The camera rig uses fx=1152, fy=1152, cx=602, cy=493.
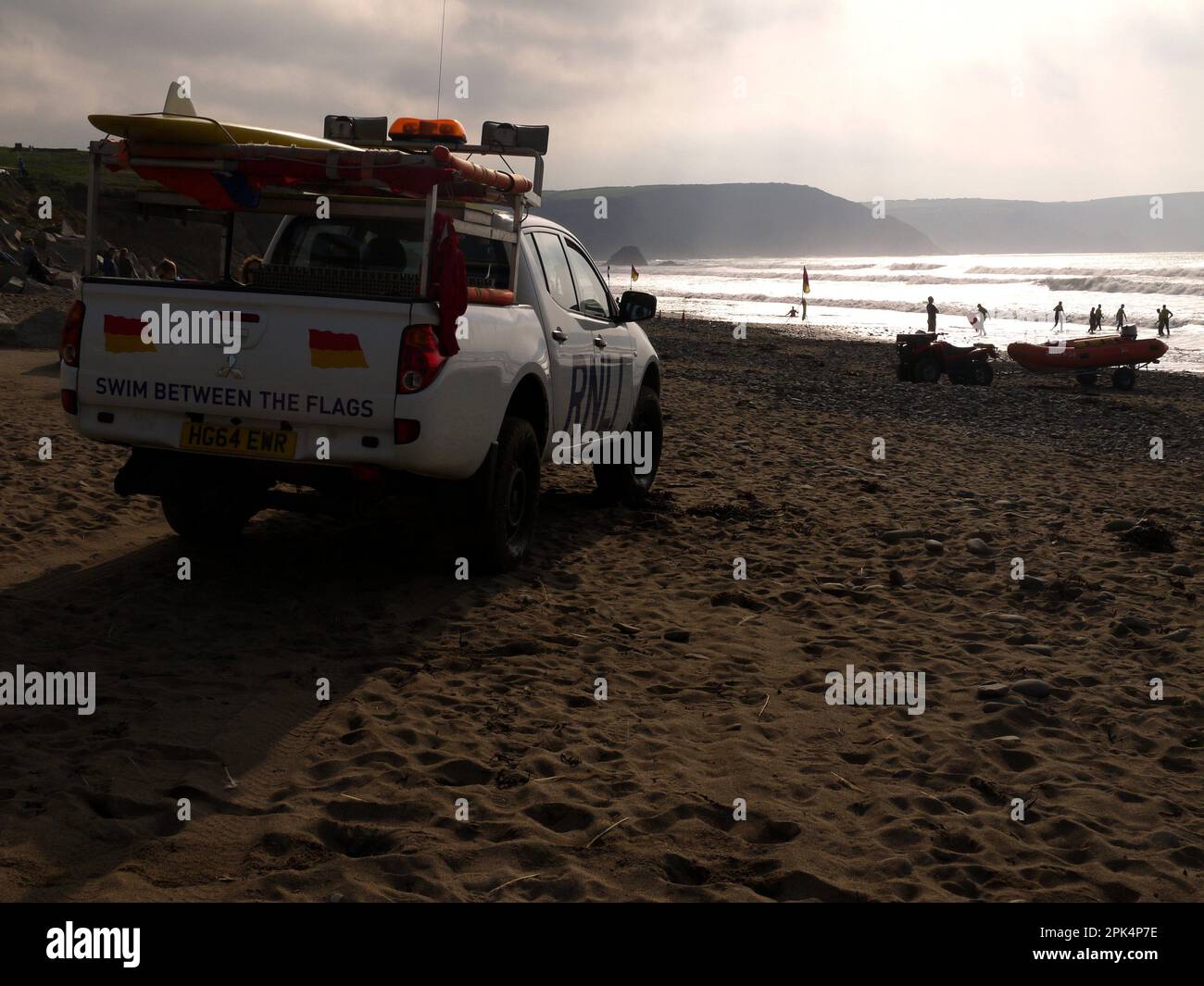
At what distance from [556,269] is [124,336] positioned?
119 inches

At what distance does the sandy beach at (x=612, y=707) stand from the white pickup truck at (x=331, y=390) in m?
0.67

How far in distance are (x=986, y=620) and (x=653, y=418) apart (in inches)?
153

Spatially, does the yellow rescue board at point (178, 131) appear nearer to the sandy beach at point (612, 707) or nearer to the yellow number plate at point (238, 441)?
the yellow number plate at point (238, 441)

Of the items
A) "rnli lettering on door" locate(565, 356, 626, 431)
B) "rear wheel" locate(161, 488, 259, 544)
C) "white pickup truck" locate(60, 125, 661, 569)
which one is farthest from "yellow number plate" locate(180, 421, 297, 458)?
"rnli lettering on door" locate(565, 356, 626, 431)

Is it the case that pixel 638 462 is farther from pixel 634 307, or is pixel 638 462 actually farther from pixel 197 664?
pixel 197 664

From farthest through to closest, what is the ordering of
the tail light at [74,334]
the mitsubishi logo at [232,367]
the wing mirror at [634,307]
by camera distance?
the wing mirror at [634,307]
the tail light at [74,334]
the mitsubishi logo at [232,367]

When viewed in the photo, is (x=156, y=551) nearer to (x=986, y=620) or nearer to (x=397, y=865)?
(x=397, y=865)

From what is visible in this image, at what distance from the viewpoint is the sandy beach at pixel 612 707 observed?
370cm

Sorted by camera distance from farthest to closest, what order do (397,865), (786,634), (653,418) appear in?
1. (653,418)
2. (786,634)
3. (397,865)

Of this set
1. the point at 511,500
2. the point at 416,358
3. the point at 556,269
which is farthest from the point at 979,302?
the point at 416,358

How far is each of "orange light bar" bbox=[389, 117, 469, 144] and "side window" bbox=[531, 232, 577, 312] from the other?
82 centimetres

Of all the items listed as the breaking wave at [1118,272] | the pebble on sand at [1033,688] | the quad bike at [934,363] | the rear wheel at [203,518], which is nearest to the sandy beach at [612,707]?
the pebble on sand at [1033,688]

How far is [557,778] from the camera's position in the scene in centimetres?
434
